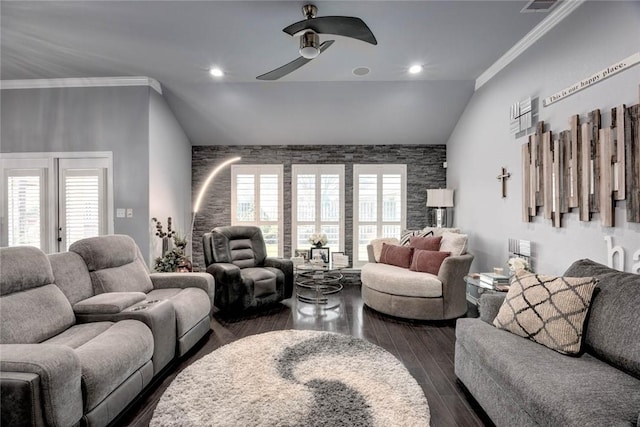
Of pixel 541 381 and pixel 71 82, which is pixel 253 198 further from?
pixel 541 381

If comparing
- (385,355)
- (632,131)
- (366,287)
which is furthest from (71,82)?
(632,131)

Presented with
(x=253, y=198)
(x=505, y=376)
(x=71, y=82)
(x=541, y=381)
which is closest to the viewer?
(x=541, y=381)

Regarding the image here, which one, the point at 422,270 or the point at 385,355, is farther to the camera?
the point at 422,270

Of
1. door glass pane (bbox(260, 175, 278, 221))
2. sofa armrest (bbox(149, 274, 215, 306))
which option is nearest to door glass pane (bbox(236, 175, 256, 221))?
door glass pane (bbox(260, 175, 278, 221))

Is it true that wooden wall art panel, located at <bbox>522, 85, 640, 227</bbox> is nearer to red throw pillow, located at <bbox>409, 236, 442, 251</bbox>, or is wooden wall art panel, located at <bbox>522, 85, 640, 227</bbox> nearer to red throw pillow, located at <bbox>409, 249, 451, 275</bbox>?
red throw pillow, located at <bbox>409, 249, 451, 275</bbox>

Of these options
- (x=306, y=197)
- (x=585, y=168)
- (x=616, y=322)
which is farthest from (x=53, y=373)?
(x=306, y=197)

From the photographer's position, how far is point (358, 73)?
4.08 metres

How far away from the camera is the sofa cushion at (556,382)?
1221 mm

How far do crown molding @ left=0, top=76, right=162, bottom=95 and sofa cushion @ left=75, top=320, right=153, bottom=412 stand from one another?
11.3ft

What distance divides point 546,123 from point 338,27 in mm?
2252

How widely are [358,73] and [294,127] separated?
1520 millimetres

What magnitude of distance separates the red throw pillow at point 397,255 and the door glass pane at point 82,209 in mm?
4023

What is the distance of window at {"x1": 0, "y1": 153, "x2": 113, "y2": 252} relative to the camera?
425cm

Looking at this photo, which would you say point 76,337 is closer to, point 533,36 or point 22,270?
point 22,270
